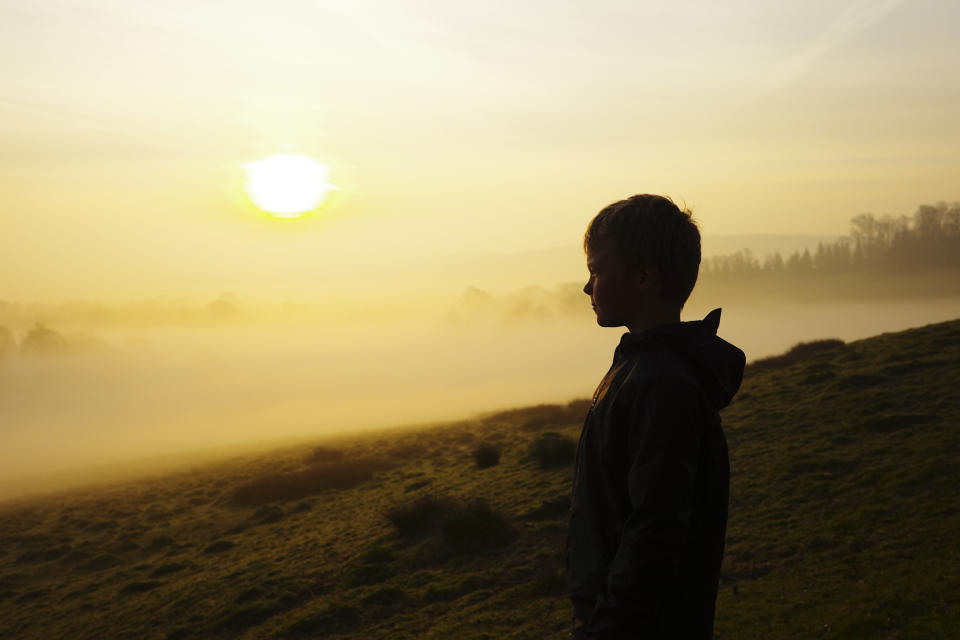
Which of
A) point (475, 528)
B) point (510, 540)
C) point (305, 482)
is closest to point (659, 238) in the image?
point (510, 540)

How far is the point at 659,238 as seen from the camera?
2.83 metres

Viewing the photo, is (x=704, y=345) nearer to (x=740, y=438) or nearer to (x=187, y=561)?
(x=740, y=438)

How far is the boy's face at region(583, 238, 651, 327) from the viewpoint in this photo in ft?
9.66

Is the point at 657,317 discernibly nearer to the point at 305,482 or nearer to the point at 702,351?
the point at 702,351

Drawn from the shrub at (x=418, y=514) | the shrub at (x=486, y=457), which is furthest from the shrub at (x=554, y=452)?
the shrub at (x=418, y=514)

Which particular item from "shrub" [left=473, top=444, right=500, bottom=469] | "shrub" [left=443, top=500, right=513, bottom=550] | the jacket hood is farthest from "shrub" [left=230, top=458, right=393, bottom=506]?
the jacket hood

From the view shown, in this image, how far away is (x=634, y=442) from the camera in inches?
99.8

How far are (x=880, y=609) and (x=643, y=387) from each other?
364 inches

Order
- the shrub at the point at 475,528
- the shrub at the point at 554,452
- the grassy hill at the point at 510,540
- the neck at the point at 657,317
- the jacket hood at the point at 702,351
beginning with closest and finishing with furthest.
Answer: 1. the jacket hood at the point at 702,351
2. the neck at the point at 657,317
3. the grassy hill at the point at 510,540
4. the shrub at the point at 475,528
5. the shrub at the point at 554,452

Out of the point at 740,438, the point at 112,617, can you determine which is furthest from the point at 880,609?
→ the point at 112,617

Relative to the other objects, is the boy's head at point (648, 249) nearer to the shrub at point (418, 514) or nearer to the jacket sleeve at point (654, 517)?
the jacket sleeve at point (654, 517)

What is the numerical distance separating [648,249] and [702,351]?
49 cm

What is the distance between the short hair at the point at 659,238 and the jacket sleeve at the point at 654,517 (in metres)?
0.59

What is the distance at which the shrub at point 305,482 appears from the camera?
30406 millimetres
